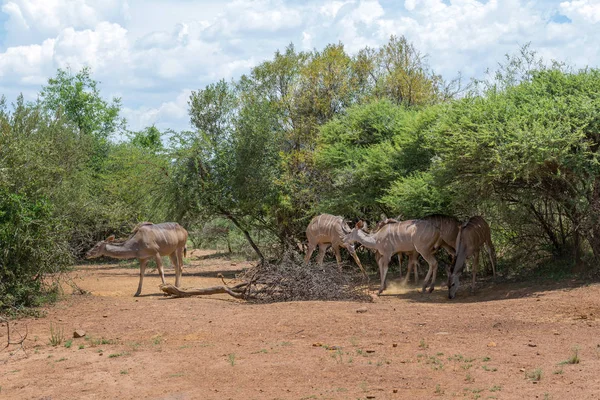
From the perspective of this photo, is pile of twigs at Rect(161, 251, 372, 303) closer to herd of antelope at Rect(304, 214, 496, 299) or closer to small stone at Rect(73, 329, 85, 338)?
herd of antelope at Rect(304, 214, 496, 299)

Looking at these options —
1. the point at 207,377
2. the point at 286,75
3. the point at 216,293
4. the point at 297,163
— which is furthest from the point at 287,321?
the point at 286,75

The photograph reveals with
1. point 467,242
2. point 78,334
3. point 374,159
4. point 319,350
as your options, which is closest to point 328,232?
point 374,159

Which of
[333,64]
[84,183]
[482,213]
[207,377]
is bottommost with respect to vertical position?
[207,377]

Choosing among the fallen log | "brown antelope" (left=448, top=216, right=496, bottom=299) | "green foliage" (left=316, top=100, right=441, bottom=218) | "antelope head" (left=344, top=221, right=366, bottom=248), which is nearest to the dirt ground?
the fallen log

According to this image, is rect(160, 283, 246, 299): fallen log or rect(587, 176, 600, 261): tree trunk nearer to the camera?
rect(587, 176, 600, 261): tree trunk

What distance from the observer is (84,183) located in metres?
28.8

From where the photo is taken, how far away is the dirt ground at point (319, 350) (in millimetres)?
8078

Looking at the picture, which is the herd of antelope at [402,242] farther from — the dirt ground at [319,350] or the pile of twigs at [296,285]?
the pile of twigs at [296,285]

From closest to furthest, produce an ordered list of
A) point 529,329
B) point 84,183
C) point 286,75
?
point 529,329 < point 84,183 < point 286,75

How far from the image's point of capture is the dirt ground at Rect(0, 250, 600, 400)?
8078 mm

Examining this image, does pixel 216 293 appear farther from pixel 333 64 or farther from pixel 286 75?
pixel 286 75

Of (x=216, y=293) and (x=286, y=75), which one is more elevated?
(x=286, y=75)

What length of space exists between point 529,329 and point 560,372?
2.71 metres

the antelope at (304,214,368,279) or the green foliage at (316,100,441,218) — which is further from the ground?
the green foliage at (316,100,441,218)
